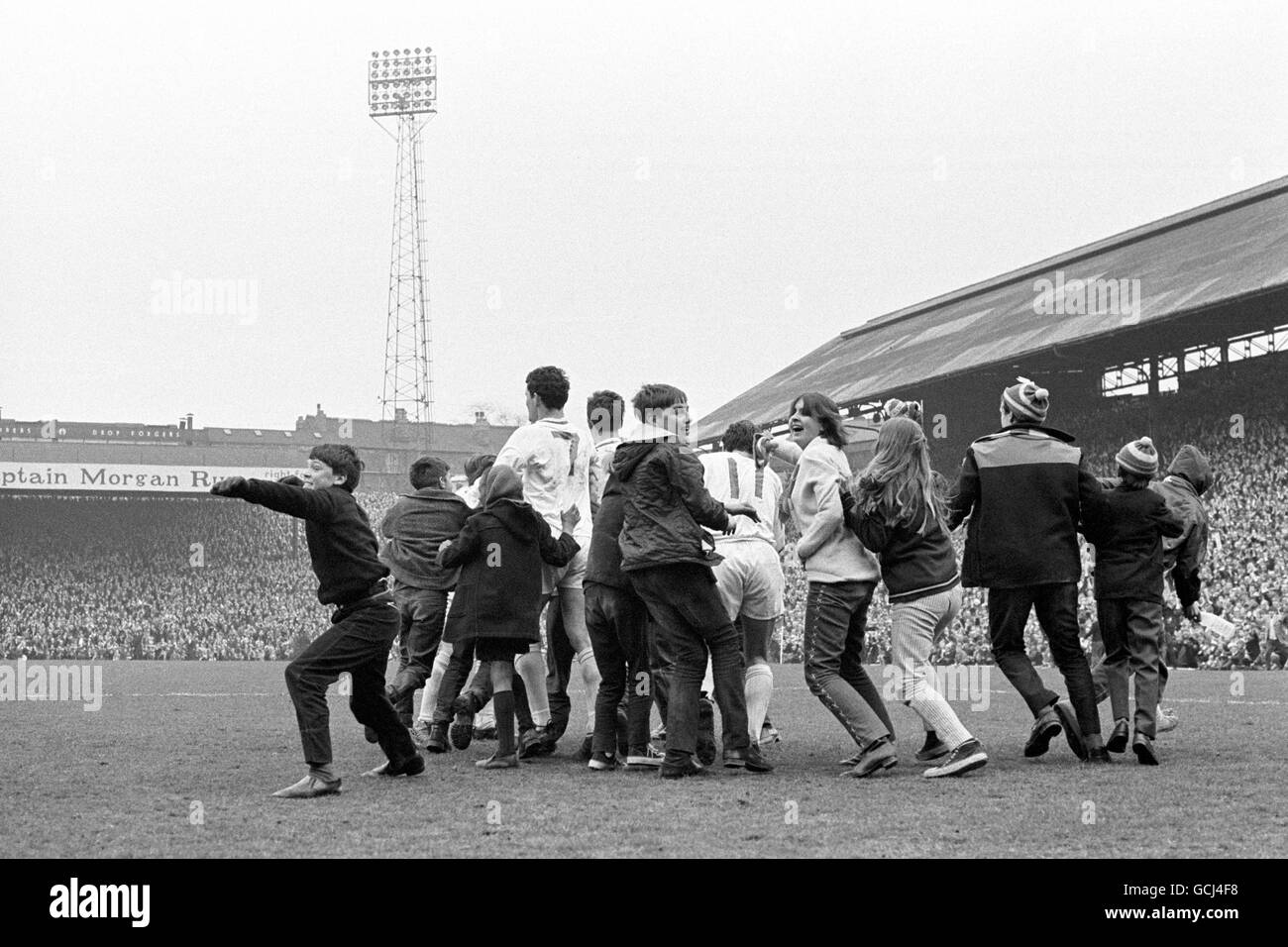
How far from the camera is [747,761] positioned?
7.54m

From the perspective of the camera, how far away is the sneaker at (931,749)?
26.0 feet

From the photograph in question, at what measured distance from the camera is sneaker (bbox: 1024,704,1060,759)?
7617 millimetres

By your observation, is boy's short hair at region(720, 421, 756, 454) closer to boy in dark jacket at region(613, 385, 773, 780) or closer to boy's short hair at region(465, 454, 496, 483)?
boy in dark jacket at region(613, 385, 773, 780)

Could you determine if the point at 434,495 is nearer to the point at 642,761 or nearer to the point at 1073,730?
the point at 642,761

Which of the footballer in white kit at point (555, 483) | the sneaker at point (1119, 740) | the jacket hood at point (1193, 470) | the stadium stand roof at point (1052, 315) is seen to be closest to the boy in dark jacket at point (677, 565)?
the footballer in white kit at point (555, 483)

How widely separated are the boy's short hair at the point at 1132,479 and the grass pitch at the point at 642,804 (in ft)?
4.81

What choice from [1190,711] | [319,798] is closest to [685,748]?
[319,798]

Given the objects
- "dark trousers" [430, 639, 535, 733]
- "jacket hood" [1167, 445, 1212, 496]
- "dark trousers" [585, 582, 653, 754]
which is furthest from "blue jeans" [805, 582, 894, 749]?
"jacket hood" [1167, 445, 1212, 496]

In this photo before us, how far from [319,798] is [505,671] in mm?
1358

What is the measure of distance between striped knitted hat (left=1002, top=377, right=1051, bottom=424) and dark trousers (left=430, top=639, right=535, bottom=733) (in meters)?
3.14

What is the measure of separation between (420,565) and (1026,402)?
4.03 meters
